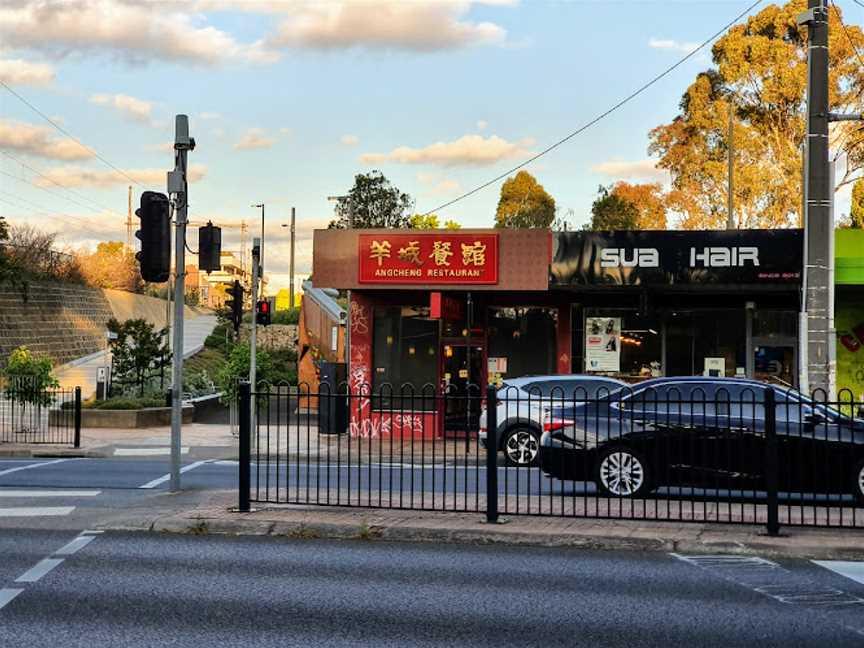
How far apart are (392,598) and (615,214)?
154 ft

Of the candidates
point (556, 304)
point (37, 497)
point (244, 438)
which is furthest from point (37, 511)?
point (556, 304)

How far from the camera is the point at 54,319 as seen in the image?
45656 millimetres

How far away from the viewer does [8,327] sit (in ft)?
132

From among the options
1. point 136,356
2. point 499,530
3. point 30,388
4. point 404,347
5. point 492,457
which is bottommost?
point 499,530

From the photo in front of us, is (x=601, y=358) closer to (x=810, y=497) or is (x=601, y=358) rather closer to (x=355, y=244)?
(x=355, y=244)

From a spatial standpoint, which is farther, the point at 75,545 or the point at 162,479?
the point at 162,479

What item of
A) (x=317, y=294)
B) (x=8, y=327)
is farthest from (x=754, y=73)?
(x=8, y=327)

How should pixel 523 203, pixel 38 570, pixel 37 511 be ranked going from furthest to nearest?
pixel 523 203
pixel 37 511
pixel 38 570

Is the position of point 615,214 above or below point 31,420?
above

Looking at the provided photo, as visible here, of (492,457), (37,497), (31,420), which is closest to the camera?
(492,457)

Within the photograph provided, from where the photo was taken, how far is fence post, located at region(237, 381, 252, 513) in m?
11.1

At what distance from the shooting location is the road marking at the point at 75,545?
9.70 metres

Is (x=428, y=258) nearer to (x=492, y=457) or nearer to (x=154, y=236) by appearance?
(x=154, y=236)

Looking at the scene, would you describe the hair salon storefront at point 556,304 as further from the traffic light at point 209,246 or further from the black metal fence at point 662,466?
the black metal fence at point 662,466
